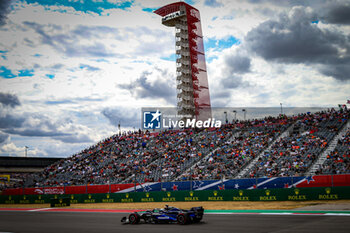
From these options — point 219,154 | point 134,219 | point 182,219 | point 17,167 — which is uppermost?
point 219,154

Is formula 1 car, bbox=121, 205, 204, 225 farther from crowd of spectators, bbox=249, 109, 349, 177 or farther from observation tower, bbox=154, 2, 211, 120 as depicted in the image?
observation tower, bbox=154, 2, 211, 120

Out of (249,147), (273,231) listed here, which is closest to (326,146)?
(249,147)

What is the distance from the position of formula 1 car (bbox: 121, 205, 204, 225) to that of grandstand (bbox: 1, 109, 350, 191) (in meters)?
17.2

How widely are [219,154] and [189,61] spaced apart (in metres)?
22.2

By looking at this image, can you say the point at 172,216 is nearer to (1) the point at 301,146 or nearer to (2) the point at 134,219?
(2) the point at 134,219

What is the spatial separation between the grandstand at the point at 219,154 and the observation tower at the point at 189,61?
628 centimetres

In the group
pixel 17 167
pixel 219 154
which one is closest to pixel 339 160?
pixel 219 154

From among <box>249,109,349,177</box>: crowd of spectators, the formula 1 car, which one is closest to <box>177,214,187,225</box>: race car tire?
the formula 1 car

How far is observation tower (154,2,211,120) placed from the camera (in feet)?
194

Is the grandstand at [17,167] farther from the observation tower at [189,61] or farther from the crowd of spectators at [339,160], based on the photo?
the crowd of spectators at [339,160]

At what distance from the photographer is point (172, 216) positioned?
19.6 metres

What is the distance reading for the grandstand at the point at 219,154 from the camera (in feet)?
118

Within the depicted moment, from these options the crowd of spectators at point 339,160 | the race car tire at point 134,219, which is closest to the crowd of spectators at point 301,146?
the crowd of spectators at point 339,160

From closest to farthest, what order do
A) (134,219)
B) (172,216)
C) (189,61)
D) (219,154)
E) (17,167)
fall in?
(172,216) < (134,219) < (219,154) < (189,61) < (17,167)
